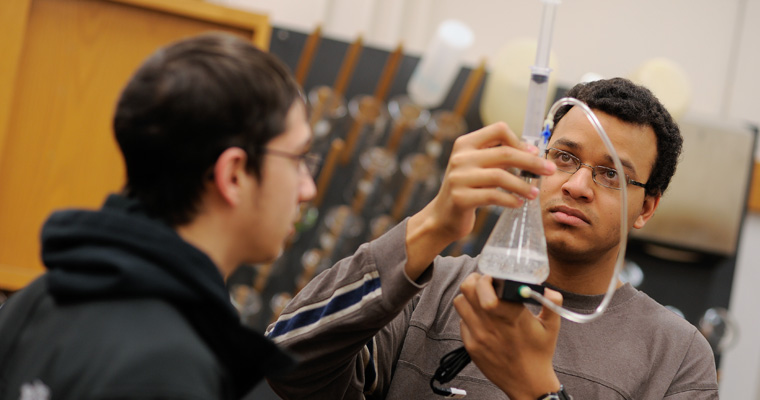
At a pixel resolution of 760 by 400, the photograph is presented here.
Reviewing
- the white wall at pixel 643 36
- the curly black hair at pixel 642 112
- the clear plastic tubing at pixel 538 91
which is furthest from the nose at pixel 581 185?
the white wall at pixel 643 36

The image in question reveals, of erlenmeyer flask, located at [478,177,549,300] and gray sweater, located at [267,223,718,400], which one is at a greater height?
erlenmeyer flask, located at [478,177,549,300]

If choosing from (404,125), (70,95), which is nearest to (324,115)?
(404,125)

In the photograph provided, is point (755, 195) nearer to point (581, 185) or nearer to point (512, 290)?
point (581, 185)

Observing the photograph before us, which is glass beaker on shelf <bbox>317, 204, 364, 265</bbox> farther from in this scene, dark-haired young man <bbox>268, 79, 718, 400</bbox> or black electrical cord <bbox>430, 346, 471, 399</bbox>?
black electrical cord <bbox>430, 346, 471, 399</bbox>

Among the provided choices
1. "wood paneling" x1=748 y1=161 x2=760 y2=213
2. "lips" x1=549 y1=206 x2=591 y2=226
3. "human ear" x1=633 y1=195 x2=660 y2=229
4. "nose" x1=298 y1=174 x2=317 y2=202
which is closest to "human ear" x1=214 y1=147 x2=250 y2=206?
"nose" x1=298 y1=174 x2=317 y2=202

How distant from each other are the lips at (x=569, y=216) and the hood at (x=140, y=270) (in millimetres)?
731

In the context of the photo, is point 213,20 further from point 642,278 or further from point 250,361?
point 250,361

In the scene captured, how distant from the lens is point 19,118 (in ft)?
9.09

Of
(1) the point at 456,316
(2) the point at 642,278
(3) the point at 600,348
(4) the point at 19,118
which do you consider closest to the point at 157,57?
(1) the point at 456,316

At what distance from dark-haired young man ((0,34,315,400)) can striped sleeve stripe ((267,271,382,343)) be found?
0.23 metres

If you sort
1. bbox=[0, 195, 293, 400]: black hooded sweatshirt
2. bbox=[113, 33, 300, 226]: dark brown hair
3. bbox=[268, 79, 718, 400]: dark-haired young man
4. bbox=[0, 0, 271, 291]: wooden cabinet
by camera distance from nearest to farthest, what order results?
bbox=[0, 195, 293, 400]: black hooded sweatshirt
bbox=[113, 33, 300, 226]: dark brown hair
bbox=[268, 79, 718, 400]: dark-haired young man
bbox=[0, 0, 271, 291]: wooden cabinet

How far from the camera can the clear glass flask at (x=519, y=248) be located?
3.94ft

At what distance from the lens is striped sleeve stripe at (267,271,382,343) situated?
127 centimetres

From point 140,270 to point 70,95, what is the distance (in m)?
2.15
